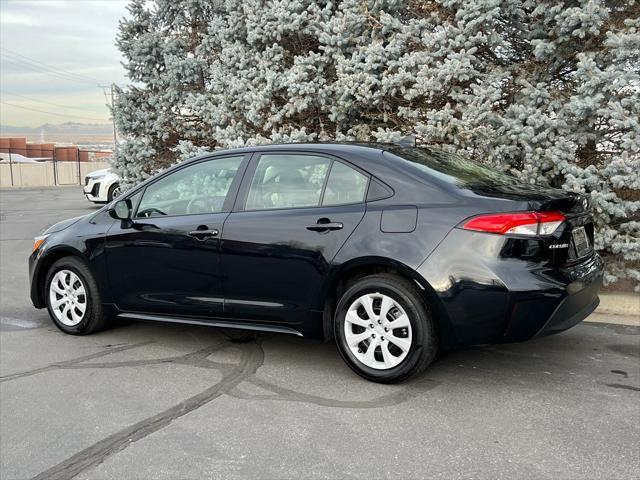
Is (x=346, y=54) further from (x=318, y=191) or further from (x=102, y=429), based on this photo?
(x=102, y=429)

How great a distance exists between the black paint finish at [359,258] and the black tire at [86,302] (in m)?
0.09

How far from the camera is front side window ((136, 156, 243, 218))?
475 cm

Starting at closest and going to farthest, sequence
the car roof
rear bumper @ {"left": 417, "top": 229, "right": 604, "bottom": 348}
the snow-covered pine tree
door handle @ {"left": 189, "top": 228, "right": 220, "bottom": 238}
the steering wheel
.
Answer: rear bumper @ {"left": 417, "top": 229, "right": 604, "bottom": 348}
the car roof
door handle @ {"left": 189, "top": 228, "right": 220, "bottom": 238}
the steering wheel
the snow-covered pine tree

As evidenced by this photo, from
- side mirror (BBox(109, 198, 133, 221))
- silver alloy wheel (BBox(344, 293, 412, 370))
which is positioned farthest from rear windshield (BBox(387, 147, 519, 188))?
side mirror (BBox(109, 198, 133, 221))

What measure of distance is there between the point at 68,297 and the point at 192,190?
155 cm

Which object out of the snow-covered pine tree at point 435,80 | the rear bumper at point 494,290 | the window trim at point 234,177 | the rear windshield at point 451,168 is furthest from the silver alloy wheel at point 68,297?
the snow-covered pine tree at point 435,80

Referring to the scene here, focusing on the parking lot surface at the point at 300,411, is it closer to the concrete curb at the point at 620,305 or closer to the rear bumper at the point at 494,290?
the rear bumper at the point at 494,290

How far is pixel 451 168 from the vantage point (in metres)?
4.42

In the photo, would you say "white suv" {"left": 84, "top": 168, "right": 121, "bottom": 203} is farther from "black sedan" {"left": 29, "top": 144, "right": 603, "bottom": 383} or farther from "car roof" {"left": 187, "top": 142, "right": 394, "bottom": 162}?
"car roof" {"left": 187, "top": 142, "right": 394, "bottom": 162}

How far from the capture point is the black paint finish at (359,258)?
3.74 metres

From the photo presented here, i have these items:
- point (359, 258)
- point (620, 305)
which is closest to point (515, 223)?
point (359, 258)

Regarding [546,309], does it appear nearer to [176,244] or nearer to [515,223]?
[515,223]

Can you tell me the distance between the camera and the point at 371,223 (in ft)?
13.2

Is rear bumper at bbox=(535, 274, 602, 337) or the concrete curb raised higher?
rear bumper at bbox=(535, 274, 602, 337)
